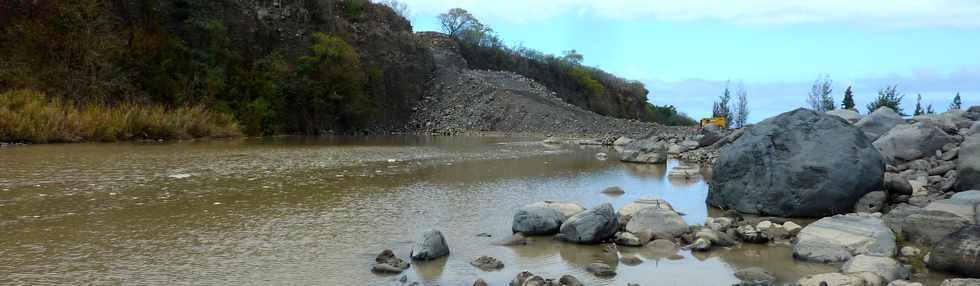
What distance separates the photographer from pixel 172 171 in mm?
12109

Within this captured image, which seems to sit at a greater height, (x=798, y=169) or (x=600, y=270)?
(x=798, y=169)

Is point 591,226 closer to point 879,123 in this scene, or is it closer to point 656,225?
point 656,225

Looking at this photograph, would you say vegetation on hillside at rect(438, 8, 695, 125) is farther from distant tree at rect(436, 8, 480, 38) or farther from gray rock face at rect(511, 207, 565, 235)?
gray rock face at rect(511, 207, 565, 235)

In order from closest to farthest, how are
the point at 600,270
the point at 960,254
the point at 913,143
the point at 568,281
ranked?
1. the point at 568,281
2. the point at 960,254
3. the point at 600,270
4. the point at 913,143

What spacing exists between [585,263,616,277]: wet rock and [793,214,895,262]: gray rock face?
186 cm

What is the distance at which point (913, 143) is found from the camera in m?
12.1

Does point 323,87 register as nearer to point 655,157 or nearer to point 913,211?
point 655,157

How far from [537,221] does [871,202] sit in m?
4.32

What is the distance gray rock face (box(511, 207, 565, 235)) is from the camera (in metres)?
7.07

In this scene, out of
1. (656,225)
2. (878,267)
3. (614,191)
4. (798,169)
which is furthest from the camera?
(614,191)

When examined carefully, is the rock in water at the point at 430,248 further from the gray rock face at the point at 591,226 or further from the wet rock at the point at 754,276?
the wet rock at the point at 754,276

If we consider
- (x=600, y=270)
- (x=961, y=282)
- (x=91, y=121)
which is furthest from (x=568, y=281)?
(x=91, y=121)

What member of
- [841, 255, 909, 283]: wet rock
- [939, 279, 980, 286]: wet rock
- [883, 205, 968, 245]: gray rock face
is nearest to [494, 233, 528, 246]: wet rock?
[841, 255, 909, 283]: wet rock

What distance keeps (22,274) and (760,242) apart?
625 centimetres
